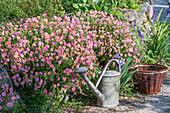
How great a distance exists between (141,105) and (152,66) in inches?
36.5

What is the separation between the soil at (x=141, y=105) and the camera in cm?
304

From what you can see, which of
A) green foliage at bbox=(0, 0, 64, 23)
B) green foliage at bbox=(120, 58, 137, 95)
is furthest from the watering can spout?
green foliage at bbox=(0, 0, 64, 23)

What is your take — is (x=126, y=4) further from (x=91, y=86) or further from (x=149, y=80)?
(x=91, y=86)

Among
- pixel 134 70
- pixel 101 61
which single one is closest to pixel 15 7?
pixel 101 61

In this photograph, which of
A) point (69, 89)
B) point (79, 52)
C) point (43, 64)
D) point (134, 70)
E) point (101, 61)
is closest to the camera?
point (43, 64)

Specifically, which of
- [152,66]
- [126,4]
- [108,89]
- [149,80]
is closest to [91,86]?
[108,89]

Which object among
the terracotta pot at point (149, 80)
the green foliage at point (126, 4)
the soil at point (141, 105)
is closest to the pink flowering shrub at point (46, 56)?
the soil at point (141, 105)

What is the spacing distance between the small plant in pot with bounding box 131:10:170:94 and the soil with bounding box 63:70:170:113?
0.46 ft

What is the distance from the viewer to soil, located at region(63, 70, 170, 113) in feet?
9.96

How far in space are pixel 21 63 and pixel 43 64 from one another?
0.93 ft

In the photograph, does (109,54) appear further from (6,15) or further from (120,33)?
(6,15)

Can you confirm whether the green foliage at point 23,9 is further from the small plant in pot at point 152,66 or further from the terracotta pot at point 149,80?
the terracotta pot at point 149,80

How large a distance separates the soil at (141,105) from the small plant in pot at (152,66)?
141 mm

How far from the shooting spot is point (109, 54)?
150 inches
